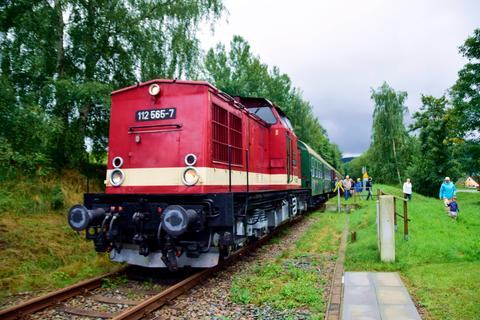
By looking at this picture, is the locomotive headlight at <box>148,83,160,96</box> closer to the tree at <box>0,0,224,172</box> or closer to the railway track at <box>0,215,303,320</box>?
the tree at <box>0,0,224,172</box>

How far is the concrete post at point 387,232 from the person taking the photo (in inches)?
273

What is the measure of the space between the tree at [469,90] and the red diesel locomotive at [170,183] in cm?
1721

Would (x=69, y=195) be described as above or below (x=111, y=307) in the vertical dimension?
above

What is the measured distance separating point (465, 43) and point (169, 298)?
71.1 ft

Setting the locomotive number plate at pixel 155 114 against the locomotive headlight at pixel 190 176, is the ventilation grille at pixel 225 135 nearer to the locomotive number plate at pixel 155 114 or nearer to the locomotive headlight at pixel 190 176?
the locomotive headlight at pixel 190 176

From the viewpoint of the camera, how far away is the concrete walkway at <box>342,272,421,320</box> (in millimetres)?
4484

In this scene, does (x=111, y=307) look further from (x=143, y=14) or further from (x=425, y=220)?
(x=143, y=14)

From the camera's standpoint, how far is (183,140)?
623 cm

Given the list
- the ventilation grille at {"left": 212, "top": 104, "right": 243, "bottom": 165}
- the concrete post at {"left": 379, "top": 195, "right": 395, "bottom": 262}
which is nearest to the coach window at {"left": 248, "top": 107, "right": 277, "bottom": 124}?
the ventilation grille at {"left": 212, "top": 104, "right": 243, "bottom": 165}

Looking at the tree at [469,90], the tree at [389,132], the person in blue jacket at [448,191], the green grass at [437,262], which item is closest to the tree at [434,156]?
the tree at [389,132]

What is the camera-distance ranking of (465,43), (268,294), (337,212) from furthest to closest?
(465,43), (337,212), (268,294)

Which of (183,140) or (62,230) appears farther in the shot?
(62,230)

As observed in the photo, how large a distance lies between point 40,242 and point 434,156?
32.1 m

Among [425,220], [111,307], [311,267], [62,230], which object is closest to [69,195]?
[62,230]
